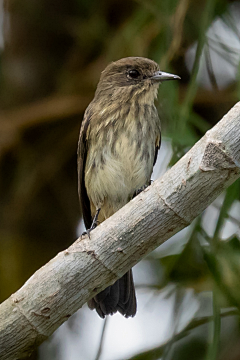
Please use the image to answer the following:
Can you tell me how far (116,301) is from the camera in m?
2.59

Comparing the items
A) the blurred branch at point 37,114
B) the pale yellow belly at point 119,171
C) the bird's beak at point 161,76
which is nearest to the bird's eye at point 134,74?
the bird's beak at point 161,76

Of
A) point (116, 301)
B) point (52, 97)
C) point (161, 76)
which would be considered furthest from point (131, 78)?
point (116, 301)

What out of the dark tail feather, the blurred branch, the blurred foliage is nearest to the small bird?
the dark tail feather

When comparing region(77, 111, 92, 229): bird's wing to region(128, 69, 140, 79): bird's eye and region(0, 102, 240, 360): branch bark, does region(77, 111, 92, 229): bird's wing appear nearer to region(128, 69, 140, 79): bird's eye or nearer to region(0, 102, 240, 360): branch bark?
region(128, 69, 140, 79): bird's eye

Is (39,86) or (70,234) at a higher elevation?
(39,86)

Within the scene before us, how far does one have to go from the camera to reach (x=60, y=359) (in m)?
3.31

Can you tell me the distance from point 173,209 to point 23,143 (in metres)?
2.18

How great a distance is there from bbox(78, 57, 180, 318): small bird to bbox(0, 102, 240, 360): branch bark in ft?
2.42

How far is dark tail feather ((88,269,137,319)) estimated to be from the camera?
2.54m

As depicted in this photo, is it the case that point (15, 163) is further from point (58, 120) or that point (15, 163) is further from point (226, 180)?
point (226, 180)

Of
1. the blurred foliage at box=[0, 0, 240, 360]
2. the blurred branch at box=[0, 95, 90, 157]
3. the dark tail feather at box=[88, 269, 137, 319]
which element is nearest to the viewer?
the dark tail feather at box=[88, 269, 137, 319]

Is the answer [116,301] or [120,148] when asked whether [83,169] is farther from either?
[116,301]

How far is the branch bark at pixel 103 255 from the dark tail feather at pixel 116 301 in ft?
2.38

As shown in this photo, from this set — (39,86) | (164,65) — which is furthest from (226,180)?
(39,86)
